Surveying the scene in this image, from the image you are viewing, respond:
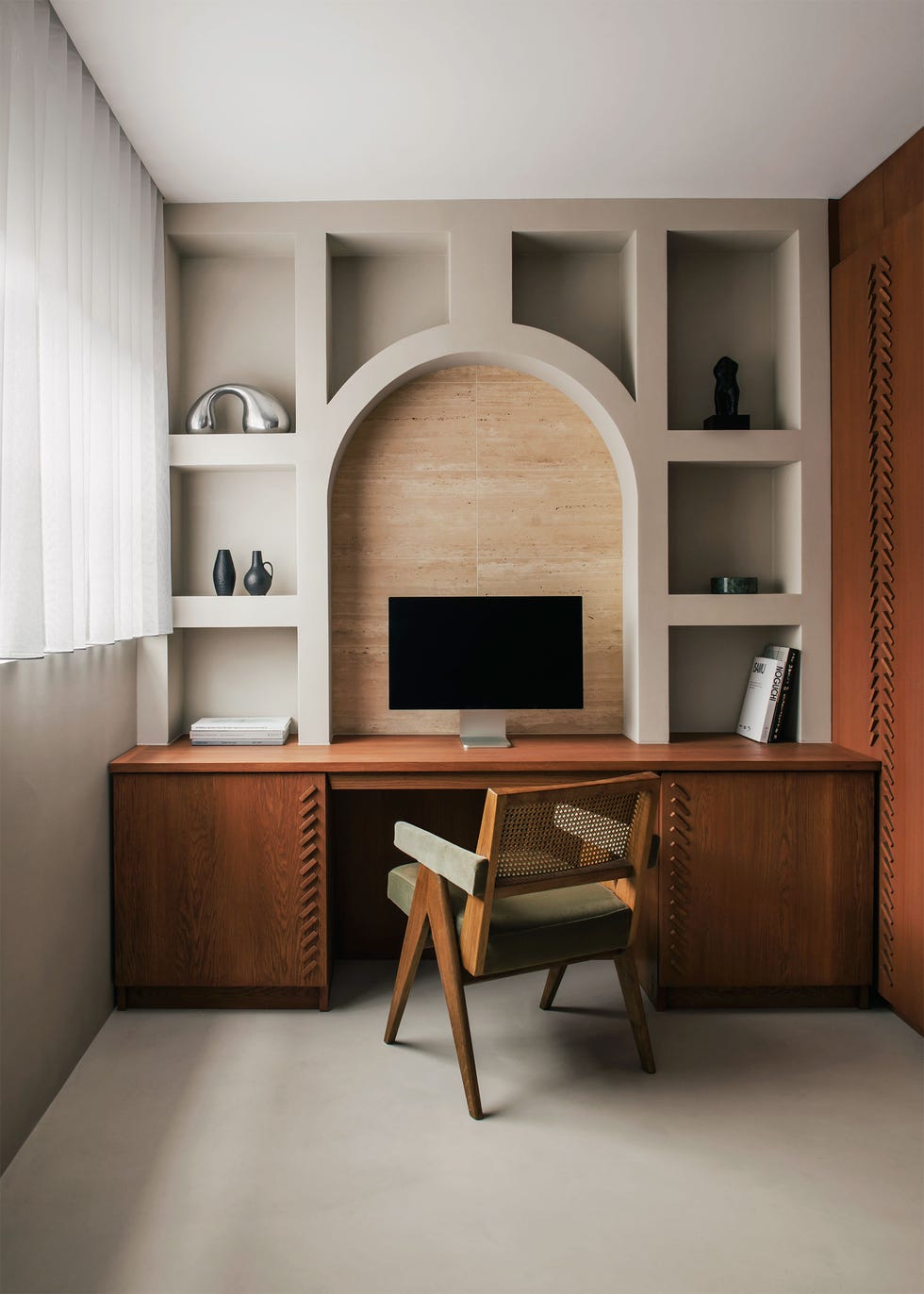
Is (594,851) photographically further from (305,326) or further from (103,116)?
(103,116)

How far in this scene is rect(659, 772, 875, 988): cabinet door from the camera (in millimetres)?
2811

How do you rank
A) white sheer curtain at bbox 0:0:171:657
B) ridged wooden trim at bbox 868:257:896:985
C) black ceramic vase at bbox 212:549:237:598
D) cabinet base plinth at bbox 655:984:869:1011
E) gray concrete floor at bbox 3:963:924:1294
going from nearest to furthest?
gray concrete floor at bbox 3:963:924:1294, white sheer curtain at bbox 0:0:171:657, ridged wooden trim at bbox 868:257:896:985, cabinet base plinth at bbox 655:984:869:1011, black ceramic vase at bbox 212:549:237:598

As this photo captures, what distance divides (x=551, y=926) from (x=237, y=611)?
5.08 ft

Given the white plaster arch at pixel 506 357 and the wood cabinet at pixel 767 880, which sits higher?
the white plaster arch at pixel 506 357

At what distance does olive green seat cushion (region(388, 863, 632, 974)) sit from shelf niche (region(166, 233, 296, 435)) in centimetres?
191

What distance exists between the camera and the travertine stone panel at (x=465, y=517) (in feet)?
10.9

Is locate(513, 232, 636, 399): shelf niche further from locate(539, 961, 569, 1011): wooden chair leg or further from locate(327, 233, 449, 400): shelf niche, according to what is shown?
locate(539, 961, 569, 1011): wooden chair leg

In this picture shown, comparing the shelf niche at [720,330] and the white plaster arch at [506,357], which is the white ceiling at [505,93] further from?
the white plaster arch at [506,357]

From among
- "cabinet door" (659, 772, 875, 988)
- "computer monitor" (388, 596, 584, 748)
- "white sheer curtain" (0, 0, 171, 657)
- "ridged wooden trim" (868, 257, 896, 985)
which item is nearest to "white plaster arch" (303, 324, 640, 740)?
"computer monitor" (388, 596, 584, 748)

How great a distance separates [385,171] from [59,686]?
1920 millimetres

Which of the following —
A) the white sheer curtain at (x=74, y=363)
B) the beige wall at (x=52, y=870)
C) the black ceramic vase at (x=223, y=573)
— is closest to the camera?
the white sheer curtain at (x=74, y=363)

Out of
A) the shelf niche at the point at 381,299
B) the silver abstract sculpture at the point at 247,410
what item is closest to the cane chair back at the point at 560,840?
the silver abstract sculpture at the point at 247,410

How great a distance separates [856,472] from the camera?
9.68 feet

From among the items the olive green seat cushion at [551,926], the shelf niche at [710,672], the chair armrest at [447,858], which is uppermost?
the shelf niche at [710,672]
